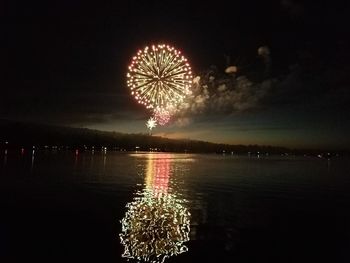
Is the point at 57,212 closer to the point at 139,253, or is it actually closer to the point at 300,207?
the point at 139,253

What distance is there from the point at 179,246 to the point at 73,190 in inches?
1302

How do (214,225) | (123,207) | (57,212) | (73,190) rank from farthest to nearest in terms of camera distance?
(73,190)
(123,207)
(57,212)
(214,225)

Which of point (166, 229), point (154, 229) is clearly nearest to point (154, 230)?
point (154, 229)

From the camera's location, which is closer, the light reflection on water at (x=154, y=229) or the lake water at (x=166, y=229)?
the light reflection on water at (x=154, y=229)

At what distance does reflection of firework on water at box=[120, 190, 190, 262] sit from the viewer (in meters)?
22.2

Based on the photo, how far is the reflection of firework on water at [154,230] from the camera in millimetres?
22166

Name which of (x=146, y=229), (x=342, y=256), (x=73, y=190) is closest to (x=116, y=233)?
(x=146, y=229)

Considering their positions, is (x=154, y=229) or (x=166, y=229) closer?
(x=154, y=229)

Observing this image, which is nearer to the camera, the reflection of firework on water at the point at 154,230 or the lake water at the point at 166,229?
the reflection of firework on water at the point at 154,230

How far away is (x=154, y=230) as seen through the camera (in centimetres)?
2769

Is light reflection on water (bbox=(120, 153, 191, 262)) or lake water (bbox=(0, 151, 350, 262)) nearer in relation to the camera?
light reflection on water (bbox=(120, 153, 191, 262))

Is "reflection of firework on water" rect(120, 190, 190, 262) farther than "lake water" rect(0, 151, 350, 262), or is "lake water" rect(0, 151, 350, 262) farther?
"lake water" rect(0, 151, 350, 262)

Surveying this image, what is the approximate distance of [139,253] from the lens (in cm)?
2175

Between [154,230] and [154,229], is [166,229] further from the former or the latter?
[154,230]
